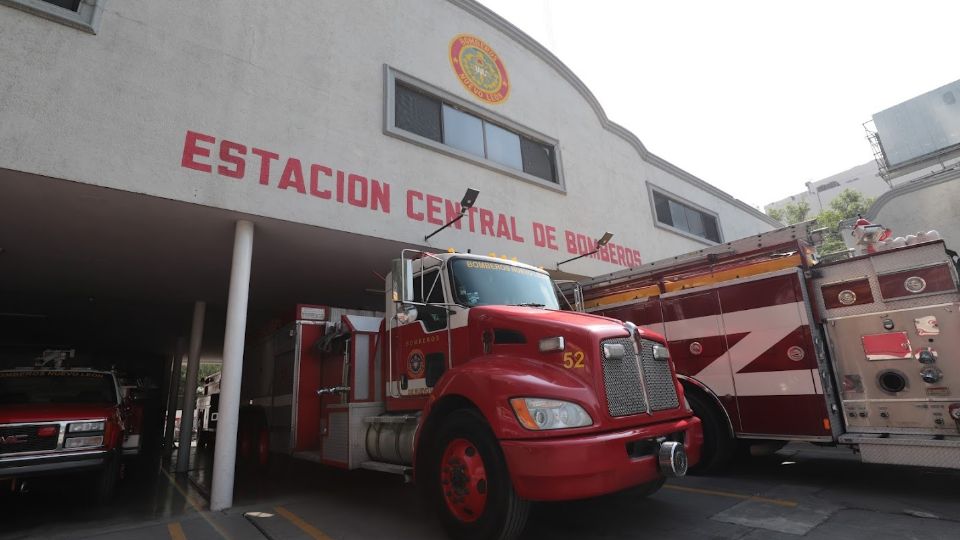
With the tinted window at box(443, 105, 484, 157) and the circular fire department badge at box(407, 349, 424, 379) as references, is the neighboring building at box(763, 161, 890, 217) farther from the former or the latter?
the circular fire department badge at box(407, 349, 424, 379)

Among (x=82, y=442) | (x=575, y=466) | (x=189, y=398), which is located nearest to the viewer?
(x=575, y=466)

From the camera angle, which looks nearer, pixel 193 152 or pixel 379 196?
pixel 193 152

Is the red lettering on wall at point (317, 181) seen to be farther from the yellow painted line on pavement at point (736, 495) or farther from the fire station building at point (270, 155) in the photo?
the yellow painted line on pavement at point (736, 495)

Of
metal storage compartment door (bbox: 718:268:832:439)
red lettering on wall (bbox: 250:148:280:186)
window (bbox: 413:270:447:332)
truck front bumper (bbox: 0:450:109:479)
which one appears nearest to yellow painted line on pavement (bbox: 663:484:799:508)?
metal storage compartment door (bbox: 718:268:832:439)

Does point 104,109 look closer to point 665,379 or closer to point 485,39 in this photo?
point 665,379

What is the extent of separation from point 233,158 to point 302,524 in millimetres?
4962

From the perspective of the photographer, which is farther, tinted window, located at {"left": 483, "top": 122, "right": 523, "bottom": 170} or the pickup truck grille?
tinted window, located at {"left": 483, "top": 122, "right": 523, "bottom": 170}

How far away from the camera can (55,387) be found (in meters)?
6.93

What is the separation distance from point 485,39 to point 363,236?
6.63 meters

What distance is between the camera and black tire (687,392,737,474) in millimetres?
5984

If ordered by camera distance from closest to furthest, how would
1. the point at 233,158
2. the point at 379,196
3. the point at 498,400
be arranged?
the point at 498,400 → the point at 233,158 → the point at 379,196

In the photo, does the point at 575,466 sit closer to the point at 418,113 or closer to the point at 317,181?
the point at 317,181

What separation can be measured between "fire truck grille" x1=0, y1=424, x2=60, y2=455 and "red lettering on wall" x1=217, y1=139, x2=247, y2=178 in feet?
12.4

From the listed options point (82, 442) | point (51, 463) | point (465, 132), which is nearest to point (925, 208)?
point (465, 132)
